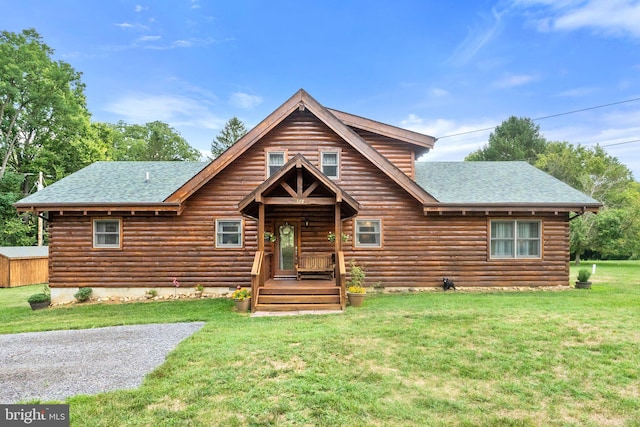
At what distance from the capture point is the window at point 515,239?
12562mm

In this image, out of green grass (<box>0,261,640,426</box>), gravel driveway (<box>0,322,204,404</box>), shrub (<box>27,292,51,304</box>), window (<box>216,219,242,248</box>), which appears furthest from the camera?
window (<box>216,219,242,248</box>)

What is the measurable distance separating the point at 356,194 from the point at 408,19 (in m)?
13.3

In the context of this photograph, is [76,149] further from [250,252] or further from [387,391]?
[387,391]

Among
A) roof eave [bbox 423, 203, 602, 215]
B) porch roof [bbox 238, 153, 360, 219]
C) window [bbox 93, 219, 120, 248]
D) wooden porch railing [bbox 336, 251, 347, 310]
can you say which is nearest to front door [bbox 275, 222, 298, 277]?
porch roof [bbox 238, 153, 360, 219]

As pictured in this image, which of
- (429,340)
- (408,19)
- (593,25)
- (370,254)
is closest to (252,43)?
(408,19)

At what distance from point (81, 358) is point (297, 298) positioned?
5053 mm

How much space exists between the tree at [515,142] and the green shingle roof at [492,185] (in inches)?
1064

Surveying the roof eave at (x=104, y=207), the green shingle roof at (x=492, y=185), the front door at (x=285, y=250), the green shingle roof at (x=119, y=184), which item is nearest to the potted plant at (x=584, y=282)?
the green shingle roof at (x=492, y=185)

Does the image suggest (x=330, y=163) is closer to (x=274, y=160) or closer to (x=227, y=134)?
(x=274, y=160)

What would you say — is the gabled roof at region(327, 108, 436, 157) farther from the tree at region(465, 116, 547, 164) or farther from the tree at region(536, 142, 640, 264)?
the tree at region(465, 116, 547, 164)

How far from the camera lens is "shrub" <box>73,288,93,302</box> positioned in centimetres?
1188

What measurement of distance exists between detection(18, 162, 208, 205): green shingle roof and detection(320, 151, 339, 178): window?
19.0 feet

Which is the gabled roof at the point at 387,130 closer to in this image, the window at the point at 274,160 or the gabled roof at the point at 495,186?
the gabled roof at the point at 495,186

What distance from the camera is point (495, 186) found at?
13.4m
